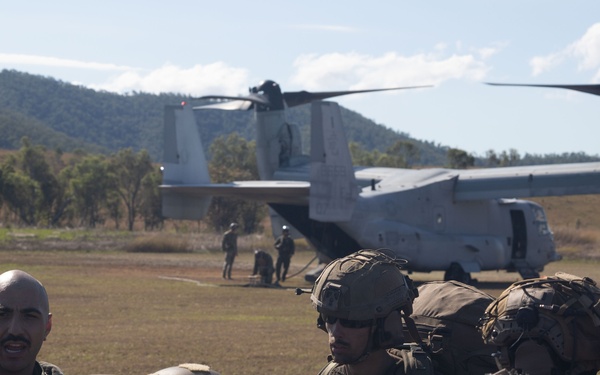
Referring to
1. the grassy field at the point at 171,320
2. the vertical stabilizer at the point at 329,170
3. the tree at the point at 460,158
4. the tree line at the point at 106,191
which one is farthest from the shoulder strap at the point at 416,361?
the tree at the point at 460,158

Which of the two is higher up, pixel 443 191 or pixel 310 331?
pixel 443 191

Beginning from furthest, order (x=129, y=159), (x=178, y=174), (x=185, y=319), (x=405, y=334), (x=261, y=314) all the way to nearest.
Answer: (x=129, y=159)
(x=178, y=174)
(x=261, y=314)
(x=185, y=319)
(x=405, y=334)

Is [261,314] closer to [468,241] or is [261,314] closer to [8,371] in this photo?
[468,241]

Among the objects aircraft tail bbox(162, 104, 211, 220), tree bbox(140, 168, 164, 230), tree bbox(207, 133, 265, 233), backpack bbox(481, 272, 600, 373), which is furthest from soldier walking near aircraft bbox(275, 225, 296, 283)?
tree bbox(140, 168, 164, 230)

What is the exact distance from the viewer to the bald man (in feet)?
13.2

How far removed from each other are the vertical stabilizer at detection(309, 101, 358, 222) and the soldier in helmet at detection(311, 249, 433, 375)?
2114 centimetres

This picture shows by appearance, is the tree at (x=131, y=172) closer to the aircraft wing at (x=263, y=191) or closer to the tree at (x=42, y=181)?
the tree at (x=42, y=181)

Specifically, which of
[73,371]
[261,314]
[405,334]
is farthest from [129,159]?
[405,334]

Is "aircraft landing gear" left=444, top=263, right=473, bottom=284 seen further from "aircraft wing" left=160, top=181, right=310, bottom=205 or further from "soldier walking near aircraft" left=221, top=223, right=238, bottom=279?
"soldier walking near aircraft" left=221, top=223, right=238, bottom=279

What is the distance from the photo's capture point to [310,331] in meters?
17.5

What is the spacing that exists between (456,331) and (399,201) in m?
23.3

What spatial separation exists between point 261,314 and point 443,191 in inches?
388

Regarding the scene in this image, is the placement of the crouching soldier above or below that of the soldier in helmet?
below

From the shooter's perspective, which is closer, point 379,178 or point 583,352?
point 583,352
